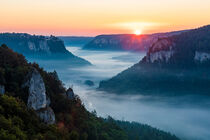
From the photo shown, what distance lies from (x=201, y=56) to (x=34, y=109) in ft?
577

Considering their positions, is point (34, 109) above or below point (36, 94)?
below

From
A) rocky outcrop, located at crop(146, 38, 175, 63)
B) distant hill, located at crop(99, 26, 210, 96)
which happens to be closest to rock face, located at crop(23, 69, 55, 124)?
distant hill, located at crop(99, 26, 210, 96)

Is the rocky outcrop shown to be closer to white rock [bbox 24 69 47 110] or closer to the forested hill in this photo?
the forested hill

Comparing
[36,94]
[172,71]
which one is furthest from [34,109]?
[172,71]

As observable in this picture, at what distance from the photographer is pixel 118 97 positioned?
549 feet

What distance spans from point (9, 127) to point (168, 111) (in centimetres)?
13626

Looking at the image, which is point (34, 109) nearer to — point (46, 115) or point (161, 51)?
point (46, 115)

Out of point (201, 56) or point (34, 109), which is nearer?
point (34, 109)

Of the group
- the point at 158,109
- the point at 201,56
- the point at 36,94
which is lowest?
the point at 158,109

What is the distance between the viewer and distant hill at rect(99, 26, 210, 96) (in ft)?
576

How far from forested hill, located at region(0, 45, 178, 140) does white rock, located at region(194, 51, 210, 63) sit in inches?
6045

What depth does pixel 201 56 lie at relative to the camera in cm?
18725

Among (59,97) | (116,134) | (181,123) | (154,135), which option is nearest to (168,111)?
(181,123)

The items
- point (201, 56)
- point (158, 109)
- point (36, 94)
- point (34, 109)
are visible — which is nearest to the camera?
point (34, 109)
